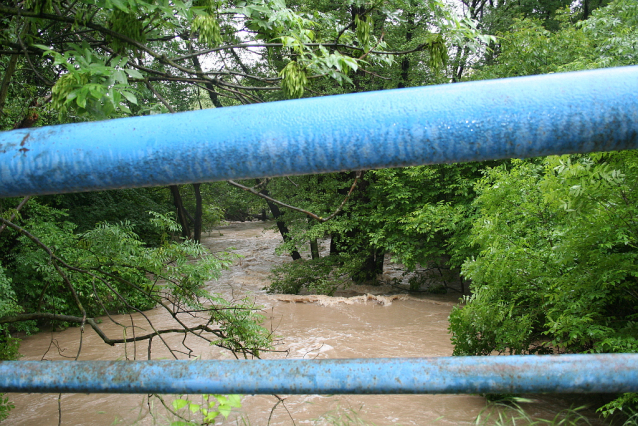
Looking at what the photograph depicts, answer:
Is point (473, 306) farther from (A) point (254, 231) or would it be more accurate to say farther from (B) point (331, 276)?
(A) point (254, 231)

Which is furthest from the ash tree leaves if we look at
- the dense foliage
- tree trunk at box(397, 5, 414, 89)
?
tree trunk at box(397, 5, 414, 89)

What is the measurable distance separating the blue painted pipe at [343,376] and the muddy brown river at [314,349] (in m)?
1.49

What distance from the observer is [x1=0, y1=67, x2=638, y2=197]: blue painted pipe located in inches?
18.7

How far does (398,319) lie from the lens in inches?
466

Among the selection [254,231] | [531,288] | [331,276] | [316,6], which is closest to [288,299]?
[331,276]

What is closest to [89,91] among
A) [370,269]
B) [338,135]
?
[338,135]

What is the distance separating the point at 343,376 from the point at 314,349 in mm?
9264

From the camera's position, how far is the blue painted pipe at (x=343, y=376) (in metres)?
0.58

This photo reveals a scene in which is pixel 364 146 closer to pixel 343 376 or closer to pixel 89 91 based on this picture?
pixel 343 376

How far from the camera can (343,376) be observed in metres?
0.61

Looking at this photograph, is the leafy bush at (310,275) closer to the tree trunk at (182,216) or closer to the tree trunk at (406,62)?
the tree trunk at (406,62)

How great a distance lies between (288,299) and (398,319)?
3.38 metres

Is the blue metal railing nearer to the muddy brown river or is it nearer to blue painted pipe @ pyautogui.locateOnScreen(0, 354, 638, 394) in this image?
blue painted pipe @ pyautogui.locateOnScreen(0, 354, 638, 394)

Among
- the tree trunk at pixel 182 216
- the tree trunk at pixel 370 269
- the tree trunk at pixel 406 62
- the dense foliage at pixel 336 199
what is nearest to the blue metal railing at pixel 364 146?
the dense foliage at pixel 336 199
